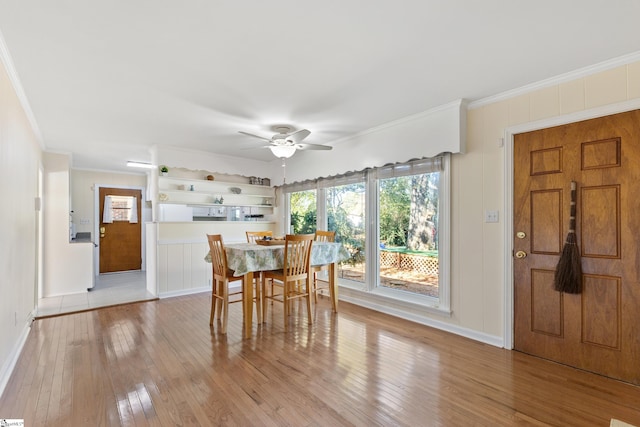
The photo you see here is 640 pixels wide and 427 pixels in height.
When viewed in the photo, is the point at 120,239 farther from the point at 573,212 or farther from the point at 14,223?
the point at 573,212

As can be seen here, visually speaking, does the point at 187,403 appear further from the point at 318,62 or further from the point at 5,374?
the point at 318,62

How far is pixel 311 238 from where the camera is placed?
11.4ft

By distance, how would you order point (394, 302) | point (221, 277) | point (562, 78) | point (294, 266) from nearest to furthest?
point (562, 78) < point (221, 277) < point (294, 266) < point (394, 302)

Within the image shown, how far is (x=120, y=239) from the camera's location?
6957mm

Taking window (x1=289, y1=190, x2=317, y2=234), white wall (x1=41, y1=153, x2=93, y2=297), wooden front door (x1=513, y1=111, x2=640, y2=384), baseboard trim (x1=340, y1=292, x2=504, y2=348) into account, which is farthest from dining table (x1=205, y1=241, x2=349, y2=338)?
white wall (x1=41, y1=153, x2=93, y2=297)

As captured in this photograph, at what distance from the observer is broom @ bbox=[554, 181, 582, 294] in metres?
2.47

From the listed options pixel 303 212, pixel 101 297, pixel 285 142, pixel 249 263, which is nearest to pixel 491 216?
pixel 285 142

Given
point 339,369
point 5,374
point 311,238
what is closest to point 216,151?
point 311,238

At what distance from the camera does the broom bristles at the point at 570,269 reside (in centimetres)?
246

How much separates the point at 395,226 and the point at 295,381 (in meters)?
2.38

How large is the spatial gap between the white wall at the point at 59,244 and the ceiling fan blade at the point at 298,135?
13.3 feet

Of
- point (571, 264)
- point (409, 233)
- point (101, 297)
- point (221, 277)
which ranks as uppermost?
point (409, 233)

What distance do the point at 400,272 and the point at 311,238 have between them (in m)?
1.36

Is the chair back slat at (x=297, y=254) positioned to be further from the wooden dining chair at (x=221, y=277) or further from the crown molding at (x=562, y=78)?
the crown molding at (x=562, y=78)
